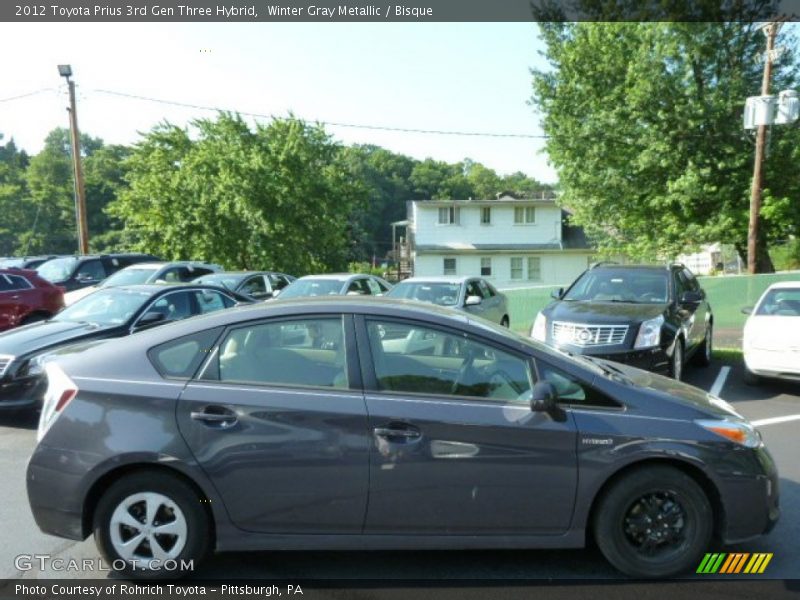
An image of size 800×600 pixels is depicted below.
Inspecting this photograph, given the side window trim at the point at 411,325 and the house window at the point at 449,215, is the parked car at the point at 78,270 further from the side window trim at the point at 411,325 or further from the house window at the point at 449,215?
the house window at the point at 449,215

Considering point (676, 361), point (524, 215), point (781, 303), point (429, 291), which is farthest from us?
point (524, 215)

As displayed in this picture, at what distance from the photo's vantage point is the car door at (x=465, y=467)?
346 cm

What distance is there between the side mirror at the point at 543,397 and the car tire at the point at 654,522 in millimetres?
605

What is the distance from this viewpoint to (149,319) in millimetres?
7906

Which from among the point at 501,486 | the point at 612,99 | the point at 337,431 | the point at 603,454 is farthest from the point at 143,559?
the point at 612,99

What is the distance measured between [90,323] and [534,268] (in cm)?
3443

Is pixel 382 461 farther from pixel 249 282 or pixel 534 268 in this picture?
pixel 534 268

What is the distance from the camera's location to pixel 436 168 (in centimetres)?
9119

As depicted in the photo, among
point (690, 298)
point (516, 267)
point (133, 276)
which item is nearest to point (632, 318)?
point (690, 298)

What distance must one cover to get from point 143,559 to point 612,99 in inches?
922

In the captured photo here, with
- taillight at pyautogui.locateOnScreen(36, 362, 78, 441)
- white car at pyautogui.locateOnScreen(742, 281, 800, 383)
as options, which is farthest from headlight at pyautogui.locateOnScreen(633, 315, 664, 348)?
taillight at pyautogui.locateOnScreen(36, 362, 78, 441)

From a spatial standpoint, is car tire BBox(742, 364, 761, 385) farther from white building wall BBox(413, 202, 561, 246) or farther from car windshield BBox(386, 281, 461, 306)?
white building wall BBox(413, 202, 561, 246)

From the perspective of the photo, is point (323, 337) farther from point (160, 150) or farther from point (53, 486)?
point (160, 150)

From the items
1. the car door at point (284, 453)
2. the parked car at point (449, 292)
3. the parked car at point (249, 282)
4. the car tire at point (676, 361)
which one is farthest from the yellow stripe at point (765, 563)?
the parked car at point (249, 282)
